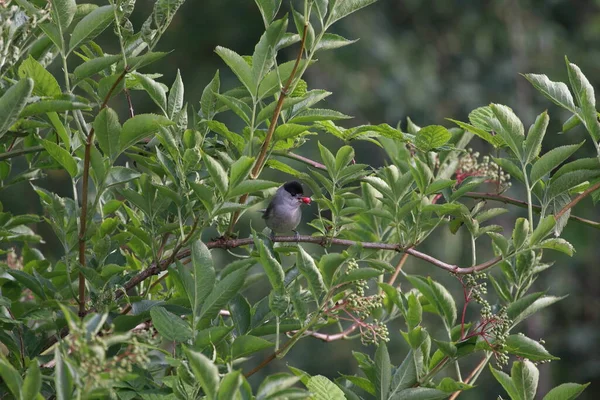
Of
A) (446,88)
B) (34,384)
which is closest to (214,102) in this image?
(34,384)

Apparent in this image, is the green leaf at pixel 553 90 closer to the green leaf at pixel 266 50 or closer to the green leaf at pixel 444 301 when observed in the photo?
the green leaf at pixel 444 301

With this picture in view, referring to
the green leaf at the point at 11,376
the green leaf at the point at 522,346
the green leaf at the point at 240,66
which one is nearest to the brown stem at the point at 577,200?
the green leaf at the point at 522,346

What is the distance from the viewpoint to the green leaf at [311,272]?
68.4 inches

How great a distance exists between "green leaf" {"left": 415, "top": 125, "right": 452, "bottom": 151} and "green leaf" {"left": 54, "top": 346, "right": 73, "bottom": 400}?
1.14m

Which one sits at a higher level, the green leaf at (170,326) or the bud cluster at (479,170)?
the green leaf at (170,326)

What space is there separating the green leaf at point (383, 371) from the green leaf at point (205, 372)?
0.55 m

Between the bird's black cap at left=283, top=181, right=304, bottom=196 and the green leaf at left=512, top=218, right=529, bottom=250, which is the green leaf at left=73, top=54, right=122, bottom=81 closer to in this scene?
the green leaf at left=512, top=218, right=529, bottom=250

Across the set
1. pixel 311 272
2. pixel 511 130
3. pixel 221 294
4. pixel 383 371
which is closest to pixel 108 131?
pixel 221 294

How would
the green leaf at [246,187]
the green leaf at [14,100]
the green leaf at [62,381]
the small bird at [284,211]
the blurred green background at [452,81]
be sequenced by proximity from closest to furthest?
the green leaf at [62,381] → the green leaf at [14,100] → the green leaf at [246,187] → the small bird at [284,211] → the blurred green background at [452,81]

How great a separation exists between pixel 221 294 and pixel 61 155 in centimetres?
49

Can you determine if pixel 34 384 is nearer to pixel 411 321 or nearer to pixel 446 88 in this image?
pixel 411 321

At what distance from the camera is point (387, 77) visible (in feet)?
38.3

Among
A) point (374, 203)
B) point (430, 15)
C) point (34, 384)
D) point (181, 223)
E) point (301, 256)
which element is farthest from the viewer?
point (430, 15)

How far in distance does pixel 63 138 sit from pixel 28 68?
6.8 inches
